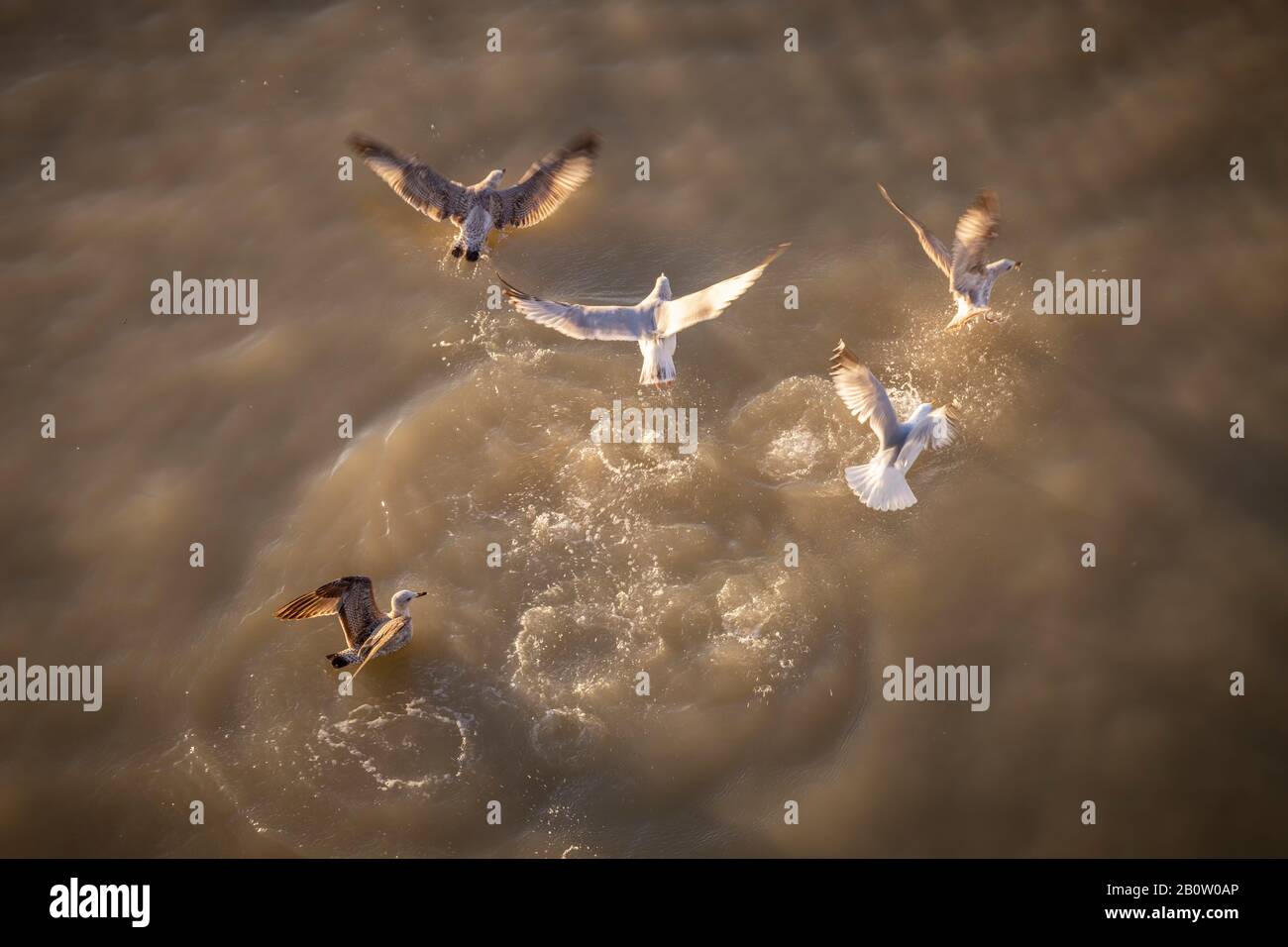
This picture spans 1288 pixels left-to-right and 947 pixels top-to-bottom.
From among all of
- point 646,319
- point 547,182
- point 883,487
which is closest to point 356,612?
point 646,319

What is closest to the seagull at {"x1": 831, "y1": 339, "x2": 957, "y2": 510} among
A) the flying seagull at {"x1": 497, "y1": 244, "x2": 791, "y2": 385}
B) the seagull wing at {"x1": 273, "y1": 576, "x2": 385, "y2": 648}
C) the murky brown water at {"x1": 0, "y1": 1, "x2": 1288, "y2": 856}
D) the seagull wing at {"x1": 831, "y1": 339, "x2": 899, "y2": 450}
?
the seagull wing at {"x1": 831, "y1": 339, "x2": 899, "y2": 450}

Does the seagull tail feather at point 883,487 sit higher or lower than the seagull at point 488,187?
lower

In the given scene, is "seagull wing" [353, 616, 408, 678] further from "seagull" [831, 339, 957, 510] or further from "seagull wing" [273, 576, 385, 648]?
"seagull" [831, 339, 957, 510]

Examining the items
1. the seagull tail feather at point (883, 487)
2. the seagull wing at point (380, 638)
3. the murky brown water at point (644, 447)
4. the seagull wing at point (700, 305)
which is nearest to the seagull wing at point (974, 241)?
the murky brown water at point (644, 447)

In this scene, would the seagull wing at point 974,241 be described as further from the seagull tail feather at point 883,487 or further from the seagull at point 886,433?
the seagull tail feather at point 883,487

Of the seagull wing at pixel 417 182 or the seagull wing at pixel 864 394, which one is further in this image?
the seagull wing at pixel 417 182

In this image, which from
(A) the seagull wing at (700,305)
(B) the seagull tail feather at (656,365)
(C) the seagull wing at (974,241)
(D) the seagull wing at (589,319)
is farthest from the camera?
(C) the seagull wing at (974,241)
